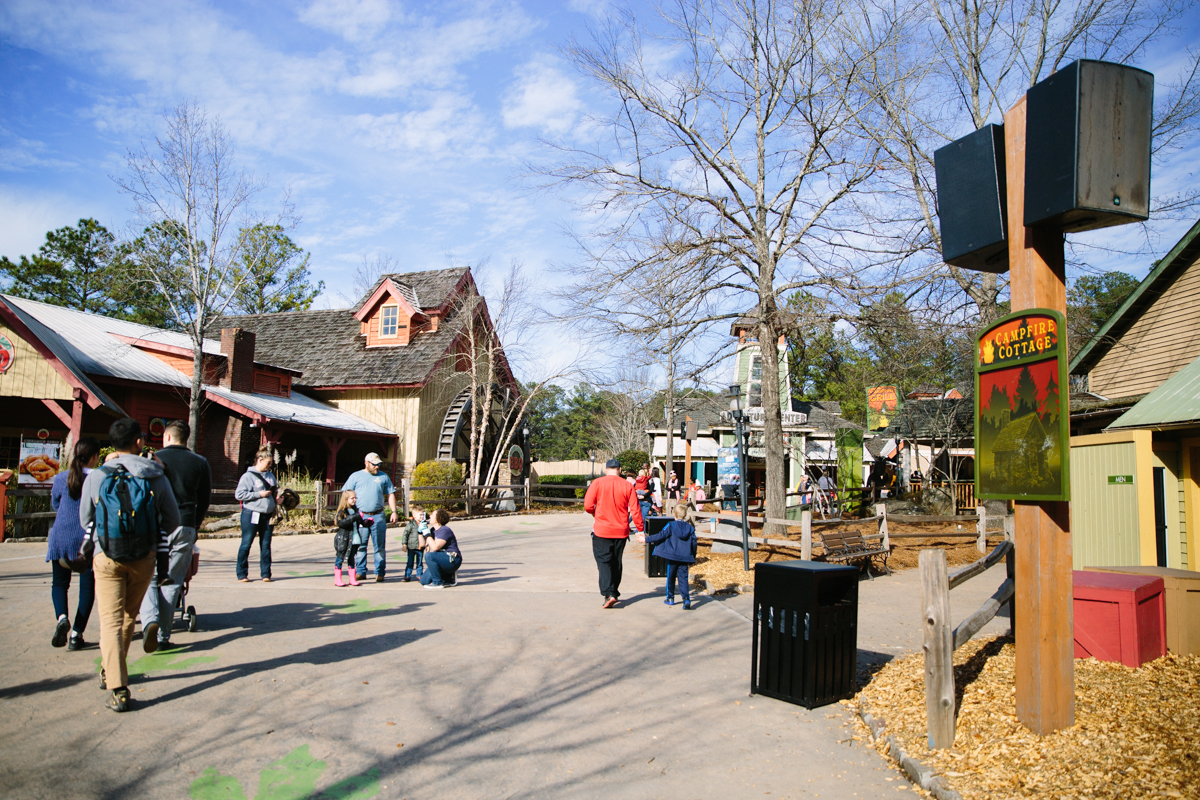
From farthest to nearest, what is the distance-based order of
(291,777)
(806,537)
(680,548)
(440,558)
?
(806,537), (440,558), (680,548), (291,777)

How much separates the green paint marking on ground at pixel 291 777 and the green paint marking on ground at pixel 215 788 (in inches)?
4.6

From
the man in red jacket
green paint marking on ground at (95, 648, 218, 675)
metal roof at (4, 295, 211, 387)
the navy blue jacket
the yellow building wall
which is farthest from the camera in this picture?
metal roof at (4, 295, 211, 387)

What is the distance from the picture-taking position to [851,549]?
12.6 metres

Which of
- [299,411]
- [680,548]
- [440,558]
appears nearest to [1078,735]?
[680,548]

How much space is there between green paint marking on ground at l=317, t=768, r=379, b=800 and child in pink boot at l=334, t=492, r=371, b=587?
6053mm

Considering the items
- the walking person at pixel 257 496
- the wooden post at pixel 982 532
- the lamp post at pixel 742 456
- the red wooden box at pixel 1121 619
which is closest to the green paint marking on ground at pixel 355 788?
the red wooden box at pixel 1121 619

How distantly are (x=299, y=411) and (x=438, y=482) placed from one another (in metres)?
5.11

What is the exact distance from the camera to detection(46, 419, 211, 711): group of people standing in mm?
5035

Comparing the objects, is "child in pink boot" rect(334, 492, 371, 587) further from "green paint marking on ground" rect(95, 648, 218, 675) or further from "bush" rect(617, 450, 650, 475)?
"bush" rect(617, 450, 650, 475)

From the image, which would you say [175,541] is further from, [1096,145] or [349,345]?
[349,345]

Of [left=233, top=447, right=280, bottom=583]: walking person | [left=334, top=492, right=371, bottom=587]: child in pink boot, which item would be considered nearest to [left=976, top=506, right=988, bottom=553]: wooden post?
[left=334, top=492, right=371, bottom=587]: child in pink boot

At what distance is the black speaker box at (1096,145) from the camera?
4371 millimetres

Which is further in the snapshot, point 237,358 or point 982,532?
Result: point 237,358

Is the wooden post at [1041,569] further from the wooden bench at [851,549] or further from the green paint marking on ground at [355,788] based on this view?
the wooden bench at [851,549]
